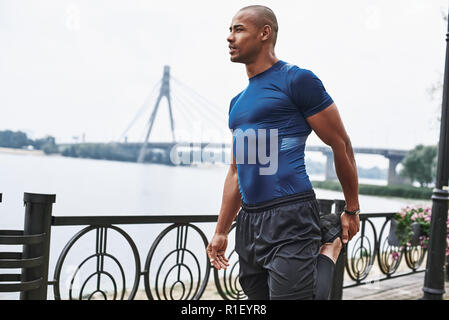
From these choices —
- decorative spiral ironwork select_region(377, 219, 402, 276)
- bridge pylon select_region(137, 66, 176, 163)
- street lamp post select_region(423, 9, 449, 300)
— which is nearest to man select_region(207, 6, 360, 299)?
street lamp post select_region(423, 9, 449, 300)

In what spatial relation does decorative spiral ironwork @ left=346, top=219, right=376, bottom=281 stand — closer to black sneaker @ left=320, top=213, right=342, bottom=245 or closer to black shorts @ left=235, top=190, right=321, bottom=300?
black sneaker @ left=320, top=213, right=342, bottom=245

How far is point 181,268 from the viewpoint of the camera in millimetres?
3297

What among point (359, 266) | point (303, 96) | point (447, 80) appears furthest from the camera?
point (359, 266)

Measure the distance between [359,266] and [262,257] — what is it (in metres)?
3.48

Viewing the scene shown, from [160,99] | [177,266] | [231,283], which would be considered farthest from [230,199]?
[160,99]

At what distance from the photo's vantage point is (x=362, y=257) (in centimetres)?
464

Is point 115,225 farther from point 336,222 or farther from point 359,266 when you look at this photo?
point 359,266

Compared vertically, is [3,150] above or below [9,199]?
above

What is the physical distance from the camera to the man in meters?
1.41

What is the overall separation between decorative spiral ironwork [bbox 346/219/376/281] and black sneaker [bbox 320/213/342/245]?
3.03 meters

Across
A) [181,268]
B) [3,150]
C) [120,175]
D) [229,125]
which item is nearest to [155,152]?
[3,150]

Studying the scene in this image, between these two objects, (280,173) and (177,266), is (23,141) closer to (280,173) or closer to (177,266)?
(177,266)

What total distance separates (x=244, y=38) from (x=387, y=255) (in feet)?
13.8

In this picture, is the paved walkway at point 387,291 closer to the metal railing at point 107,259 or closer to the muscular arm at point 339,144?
the metal railing at point 107,259
